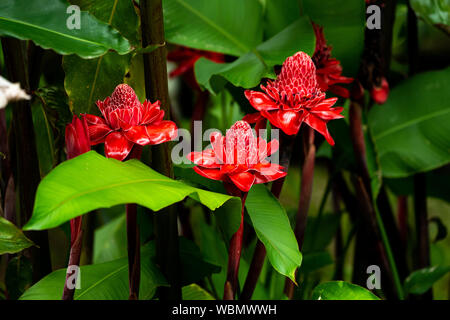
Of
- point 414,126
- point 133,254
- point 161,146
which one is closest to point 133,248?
point 133,254

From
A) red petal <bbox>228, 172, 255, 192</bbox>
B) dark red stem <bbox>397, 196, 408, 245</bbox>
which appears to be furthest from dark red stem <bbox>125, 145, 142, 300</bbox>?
dark red stem <bbox>397, 196, 408, 245</bbox>

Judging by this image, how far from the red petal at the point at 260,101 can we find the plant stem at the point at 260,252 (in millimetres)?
61

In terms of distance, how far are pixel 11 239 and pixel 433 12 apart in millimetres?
660

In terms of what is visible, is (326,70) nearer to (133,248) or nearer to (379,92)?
(379,92)

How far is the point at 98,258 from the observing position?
0.83 m

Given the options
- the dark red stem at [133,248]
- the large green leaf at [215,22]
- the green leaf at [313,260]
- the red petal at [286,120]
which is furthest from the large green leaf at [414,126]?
the dark red stem at [133,248]

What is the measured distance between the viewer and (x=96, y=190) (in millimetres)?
373

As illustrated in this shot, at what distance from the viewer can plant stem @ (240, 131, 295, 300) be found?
0.52 meters

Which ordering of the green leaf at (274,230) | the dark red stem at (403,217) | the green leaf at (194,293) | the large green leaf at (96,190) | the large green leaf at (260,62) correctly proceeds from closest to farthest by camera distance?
the large green leaf at (96,190) < the green leaf at (274,230) < the large green leaf at (260,62) < the green leaf at (194,293) < the dark red stem at (403,217)

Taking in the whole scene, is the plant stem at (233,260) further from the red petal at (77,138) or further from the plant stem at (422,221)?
the plant stem at (422,221)

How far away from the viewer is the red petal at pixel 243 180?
17.0 inches

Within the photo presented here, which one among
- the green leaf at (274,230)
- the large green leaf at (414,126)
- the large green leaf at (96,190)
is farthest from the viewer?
the large green leaf at (414,126)
